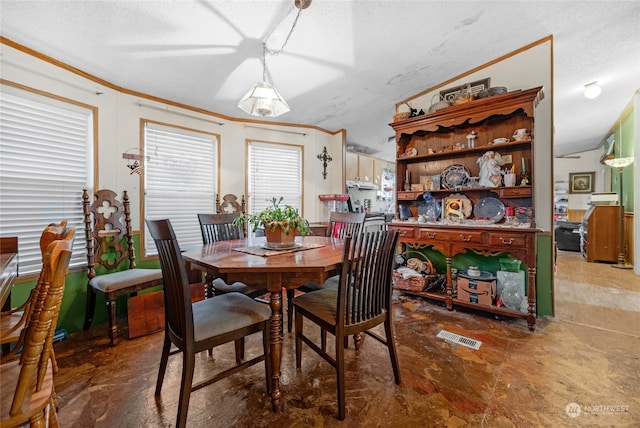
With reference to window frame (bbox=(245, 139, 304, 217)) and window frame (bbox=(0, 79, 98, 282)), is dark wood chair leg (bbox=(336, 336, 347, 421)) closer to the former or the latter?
window frame (bbox=(0, 79, 98, 282))

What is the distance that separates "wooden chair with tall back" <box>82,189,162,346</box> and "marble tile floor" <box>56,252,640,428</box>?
364 millimetres

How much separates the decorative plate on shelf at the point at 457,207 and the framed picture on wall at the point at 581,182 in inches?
271

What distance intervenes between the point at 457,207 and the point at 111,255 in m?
3.56

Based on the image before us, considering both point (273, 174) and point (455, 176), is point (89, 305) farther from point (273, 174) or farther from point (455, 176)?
point (455, 176)

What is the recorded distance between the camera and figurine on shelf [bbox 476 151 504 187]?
2704 millimetres

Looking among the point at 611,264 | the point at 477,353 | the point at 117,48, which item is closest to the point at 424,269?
the point at 477,353

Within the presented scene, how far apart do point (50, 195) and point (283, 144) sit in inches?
103

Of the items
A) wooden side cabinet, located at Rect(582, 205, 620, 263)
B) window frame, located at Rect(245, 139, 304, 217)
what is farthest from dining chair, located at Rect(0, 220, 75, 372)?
wooden side cabinet, located at Rect(582, 205, 620, 263)

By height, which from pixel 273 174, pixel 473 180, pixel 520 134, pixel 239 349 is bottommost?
pixel 239 349

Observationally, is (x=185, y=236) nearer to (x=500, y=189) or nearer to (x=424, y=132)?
(x=424, y=132)

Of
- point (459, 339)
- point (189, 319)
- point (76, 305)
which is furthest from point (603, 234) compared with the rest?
point (76, 305)

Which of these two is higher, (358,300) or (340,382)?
(358,300)

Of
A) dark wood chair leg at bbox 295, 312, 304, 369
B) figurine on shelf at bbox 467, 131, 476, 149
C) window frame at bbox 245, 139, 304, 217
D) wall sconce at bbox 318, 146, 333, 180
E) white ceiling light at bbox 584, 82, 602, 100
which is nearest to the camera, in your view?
dark wood chair leg at bbox 295, 312, 304, 369

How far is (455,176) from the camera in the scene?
3.01m
